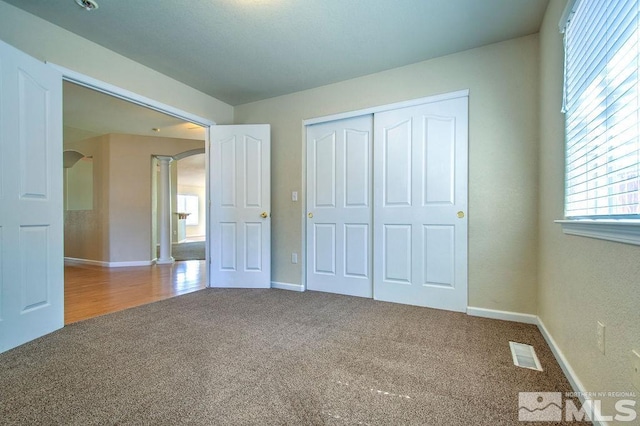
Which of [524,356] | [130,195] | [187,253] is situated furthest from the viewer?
[187,253]

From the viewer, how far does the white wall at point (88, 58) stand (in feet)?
6.91

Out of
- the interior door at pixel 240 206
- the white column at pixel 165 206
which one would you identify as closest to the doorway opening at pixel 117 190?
the white column at pixel 165 206

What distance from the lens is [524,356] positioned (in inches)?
71.1

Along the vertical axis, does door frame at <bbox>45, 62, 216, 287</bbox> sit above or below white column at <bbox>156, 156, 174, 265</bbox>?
above

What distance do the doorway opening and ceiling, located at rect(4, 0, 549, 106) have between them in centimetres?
196

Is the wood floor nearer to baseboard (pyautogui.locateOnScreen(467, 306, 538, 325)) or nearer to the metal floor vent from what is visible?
baseboard (pyautogui.locateOnScreen(467, 306, 538, 325))

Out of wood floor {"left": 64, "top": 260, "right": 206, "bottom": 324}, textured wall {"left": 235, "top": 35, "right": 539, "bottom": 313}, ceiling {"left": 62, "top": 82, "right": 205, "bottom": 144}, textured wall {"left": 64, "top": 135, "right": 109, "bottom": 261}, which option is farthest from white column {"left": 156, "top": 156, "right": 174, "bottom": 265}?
textured wall {"left": 235, "top": 35, "right": 539, "bottom": 313}

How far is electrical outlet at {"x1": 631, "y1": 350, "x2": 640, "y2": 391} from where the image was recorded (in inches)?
36.1

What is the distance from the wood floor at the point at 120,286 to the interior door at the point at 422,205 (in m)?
2.48

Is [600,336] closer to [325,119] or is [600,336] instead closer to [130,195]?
[325,119]

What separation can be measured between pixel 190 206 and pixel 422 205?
13.2m

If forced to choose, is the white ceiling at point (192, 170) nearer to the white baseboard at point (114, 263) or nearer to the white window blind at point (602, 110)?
the white baseboard at point (114, 263)

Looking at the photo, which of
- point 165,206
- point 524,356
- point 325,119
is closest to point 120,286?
point 165,206

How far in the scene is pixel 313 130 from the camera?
138 inches
